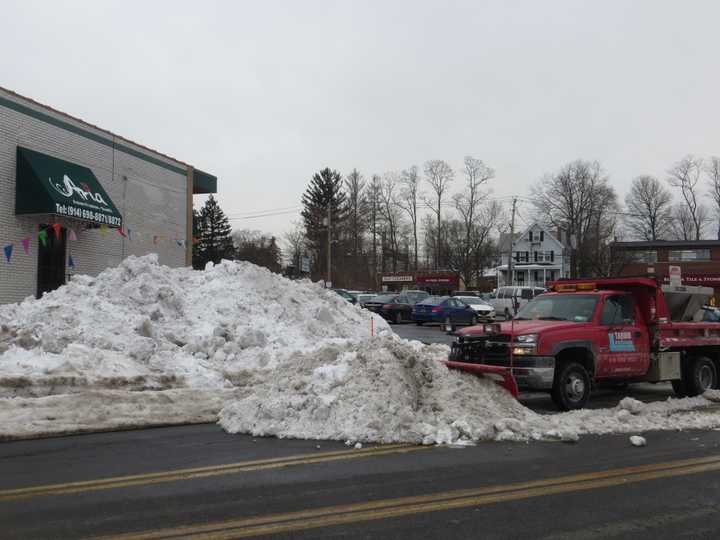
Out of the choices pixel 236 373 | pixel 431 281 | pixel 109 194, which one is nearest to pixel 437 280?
pixel 431 281

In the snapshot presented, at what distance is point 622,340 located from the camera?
10.4 metres

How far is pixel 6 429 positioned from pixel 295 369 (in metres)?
3.99

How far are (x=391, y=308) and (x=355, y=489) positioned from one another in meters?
28.4

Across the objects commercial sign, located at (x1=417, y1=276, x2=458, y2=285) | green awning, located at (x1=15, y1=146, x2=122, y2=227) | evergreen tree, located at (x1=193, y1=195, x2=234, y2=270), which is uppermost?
evergreen tree, located at (x1=193, y1=195, x2=234, y2=270)

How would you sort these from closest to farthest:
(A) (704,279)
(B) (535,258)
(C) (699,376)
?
(C) (699,376) < (A) (704,279) < (B) (535,258)

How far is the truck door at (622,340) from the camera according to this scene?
10.2m

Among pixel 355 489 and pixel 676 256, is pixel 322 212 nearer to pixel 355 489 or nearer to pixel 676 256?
pixel 676 256

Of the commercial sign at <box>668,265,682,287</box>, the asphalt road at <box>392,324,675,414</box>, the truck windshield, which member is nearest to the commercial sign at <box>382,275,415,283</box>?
the commercial sign at <box>668,265,682,287</box>

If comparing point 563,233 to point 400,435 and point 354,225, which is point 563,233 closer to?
point 354,225

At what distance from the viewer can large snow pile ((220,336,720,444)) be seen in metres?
7.89

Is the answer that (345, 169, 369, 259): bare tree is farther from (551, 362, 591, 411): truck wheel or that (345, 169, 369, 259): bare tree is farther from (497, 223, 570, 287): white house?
(551, 362, 591, 411): truck wheel

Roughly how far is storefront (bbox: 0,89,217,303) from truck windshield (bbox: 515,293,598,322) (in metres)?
12.2

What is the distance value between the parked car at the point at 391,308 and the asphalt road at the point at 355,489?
85.7ft

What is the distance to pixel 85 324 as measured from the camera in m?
13.3
